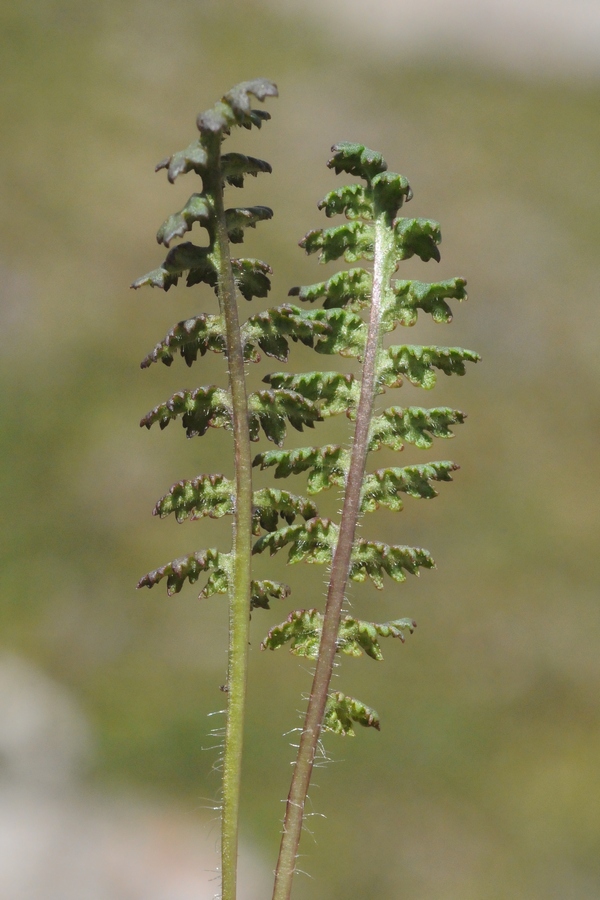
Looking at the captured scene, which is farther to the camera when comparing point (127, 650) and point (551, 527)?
point (551, 527)

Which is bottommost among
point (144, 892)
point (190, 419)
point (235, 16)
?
point (144, 892)

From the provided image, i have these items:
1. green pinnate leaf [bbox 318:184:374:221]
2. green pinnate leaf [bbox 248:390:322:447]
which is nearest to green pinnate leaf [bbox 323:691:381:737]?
green pinnate leaf [bbox 248:390:322:447]

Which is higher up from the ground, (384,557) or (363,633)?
(384,557)

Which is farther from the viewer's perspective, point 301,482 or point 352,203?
point 301,482

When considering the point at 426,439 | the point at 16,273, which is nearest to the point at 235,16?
the point at 16,273

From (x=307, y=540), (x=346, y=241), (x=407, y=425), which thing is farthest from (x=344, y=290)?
(x=307, y=540)

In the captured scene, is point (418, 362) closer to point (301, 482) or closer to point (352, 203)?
point (352, 203)

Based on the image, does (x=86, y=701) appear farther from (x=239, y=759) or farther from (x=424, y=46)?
(x=424, y=46)
